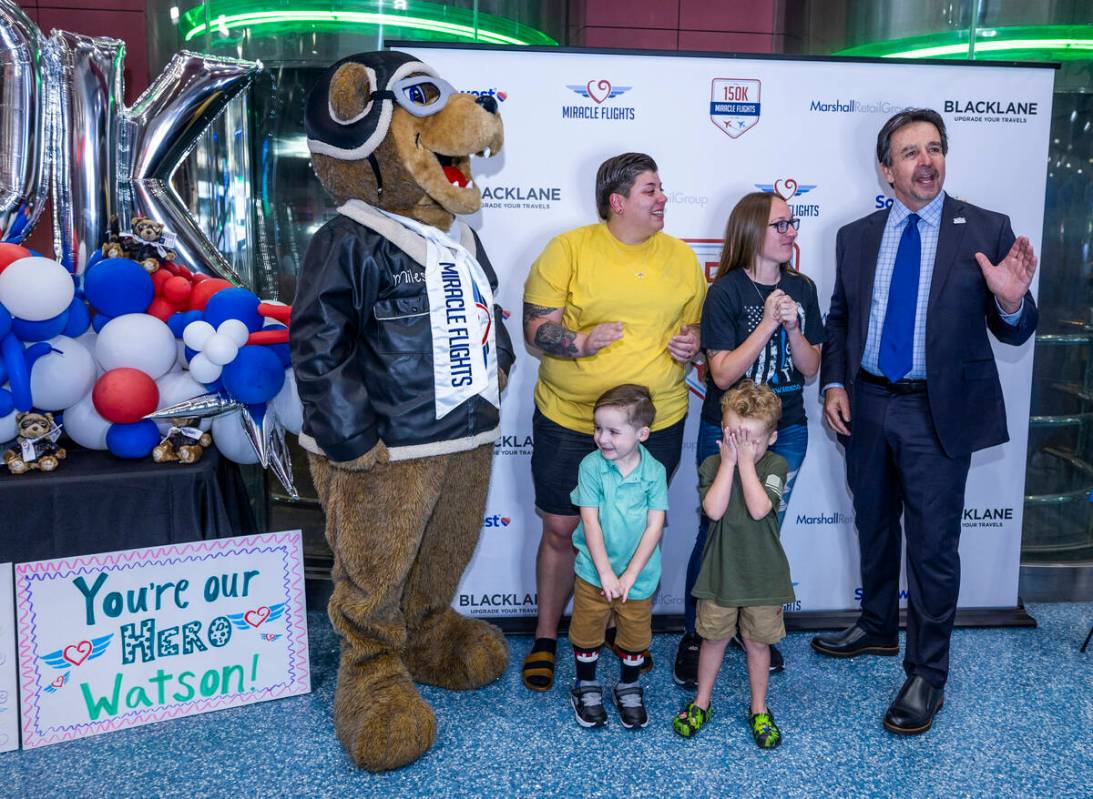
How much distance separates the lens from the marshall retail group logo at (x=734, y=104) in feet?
9.16

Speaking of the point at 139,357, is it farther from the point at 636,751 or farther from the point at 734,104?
the point at 734,104

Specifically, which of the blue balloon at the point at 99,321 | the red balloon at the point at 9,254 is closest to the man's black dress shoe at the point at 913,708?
the blue balloon at the point at 99,321

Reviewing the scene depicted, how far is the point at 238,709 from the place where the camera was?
2414mm

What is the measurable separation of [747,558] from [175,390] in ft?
5.05

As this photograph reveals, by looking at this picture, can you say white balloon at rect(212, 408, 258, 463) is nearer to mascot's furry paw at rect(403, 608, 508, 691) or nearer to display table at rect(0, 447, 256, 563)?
display table at rect(0, 447, 256, 563)

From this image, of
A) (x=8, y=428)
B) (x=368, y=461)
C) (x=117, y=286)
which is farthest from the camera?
(x=117, y=286)

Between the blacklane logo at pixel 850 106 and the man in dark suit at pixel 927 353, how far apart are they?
0.47 m

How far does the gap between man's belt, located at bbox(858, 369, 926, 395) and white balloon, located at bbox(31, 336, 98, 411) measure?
208 cm

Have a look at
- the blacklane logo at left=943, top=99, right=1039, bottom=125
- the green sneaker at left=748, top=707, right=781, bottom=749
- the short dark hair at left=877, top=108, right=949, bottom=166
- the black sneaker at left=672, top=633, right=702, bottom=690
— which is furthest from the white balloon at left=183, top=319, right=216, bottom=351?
the blacklane logo at left=943, top=99, right=1039, bottom=125

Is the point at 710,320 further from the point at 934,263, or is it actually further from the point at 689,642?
the point at 689,642

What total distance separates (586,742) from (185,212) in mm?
1913

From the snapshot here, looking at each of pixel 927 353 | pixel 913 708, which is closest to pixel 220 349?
pixel 927 353

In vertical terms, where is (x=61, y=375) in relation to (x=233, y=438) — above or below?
above

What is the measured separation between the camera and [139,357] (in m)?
2.23
